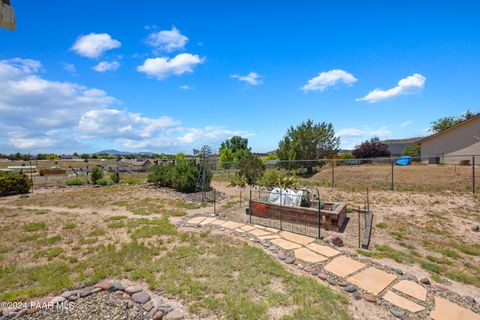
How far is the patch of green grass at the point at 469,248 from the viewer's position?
14.9ft

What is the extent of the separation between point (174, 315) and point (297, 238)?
10.4ft

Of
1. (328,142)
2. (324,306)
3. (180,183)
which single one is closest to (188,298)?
(324,306)

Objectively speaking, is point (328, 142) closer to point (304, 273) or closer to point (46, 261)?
point (304, 273)

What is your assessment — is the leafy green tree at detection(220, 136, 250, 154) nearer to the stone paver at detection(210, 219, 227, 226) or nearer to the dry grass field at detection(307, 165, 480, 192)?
the dry grass field at detection(307, 165, 480, 192)

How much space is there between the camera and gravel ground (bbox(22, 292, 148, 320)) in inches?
101

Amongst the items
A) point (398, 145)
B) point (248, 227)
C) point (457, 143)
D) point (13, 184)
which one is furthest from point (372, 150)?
point (13, 184)

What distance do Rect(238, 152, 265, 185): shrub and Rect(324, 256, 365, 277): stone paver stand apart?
32.1 ft

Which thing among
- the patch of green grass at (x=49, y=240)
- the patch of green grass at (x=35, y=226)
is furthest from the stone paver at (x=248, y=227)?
the patch of green grass at (x=35, y=226)

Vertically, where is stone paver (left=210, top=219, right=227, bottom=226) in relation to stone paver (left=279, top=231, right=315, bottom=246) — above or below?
above

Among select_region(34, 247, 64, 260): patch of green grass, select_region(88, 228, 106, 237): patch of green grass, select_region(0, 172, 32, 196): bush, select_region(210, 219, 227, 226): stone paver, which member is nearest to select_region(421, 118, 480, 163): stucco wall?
select_region(210, 219, 227, 226): stone paver

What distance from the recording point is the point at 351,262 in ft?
12.9

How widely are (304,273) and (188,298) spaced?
1773 mm

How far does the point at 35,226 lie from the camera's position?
5898 mm

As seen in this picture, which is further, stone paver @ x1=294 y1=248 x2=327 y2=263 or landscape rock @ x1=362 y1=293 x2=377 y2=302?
stone paver @ x1=294 y1=248 x2=327 y2=263
